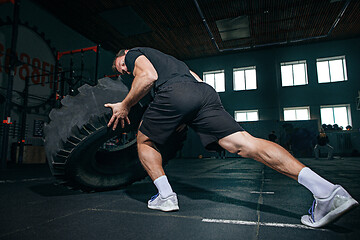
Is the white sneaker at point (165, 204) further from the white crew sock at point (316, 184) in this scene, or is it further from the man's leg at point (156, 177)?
the white crew sock at point (316, 184)

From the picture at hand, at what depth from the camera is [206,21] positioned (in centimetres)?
920

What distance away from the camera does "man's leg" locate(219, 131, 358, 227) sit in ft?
3.40

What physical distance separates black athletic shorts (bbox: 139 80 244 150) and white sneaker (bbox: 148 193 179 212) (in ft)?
1.19

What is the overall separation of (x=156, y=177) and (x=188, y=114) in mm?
483

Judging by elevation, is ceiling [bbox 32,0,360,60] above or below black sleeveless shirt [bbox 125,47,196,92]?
above

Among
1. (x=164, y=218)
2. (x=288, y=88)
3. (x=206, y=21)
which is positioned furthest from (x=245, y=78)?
(x=164, y=218)

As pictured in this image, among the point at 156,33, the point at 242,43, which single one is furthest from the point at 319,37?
the point at 156,33

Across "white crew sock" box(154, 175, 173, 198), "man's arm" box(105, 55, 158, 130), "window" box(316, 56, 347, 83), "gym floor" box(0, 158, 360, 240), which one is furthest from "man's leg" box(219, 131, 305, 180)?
"window" box(316, 56, 347, 83)

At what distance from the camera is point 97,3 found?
26.0ft

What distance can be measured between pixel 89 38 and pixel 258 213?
11.0 metres

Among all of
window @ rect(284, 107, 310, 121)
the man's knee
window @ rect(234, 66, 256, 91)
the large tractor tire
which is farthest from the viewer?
window @ rect(234, 66, 256, 91)

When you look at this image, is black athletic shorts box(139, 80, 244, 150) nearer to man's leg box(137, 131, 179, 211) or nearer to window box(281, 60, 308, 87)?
man's leg box(137, 131, 179, 211)

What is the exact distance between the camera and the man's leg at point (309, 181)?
40.8 inches

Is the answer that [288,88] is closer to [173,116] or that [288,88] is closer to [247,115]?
[247,115]
